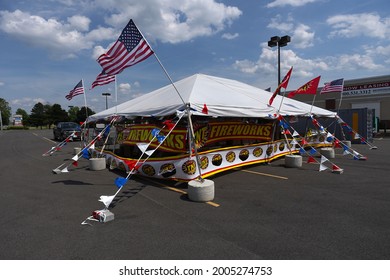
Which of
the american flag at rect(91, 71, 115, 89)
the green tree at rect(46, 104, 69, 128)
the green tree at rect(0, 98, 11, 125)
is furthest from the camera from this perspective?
the green tree at rect(0, 98, 11, 125)

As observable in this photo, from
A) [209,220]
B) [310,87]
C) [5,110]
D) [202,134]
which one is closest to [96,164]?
[202,134]

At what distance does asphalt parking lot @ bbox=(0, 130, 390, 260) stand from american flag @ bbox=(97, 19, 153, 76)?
327 cm

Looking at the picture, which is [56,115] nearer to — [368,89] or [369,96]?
[368,89]

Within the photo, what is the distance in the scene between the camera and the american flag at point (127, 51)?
5703 mm

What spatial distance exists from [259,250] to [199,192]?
2271 millimetres

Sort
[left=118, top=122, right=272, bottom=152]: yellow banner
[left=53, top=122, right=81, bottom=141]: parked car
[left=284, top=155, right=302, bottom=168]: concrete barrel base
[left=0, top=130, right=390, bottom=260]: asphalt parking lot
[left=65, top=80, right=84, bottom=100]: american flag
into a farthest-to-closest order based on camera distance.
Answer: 1. [left=53, top=122, right=81, bottom=141]: parked car
2. [left=65, top=80, right=84, bottom=100]: american flag
3. [left=284, top=155, right=302, bottom=168]: concrete barrel base
4. [left=118, top=122, right=272, bottom=152]: yellow banner
5. [left=0, top=130, right=390, bottom=260]: asphalt parking lot

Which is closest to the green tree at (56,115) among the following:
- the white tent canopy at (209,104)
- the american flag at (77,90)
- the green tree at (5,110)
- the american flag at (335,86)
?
the green tree at (5,110)

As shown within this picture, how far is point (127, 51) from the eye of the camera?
5.94 metres

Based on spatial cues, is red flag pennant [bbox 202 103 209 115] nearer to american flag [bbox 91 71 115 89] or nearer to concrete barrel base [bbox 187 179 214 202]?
concrete barrel base [bbox 187 179 214 202]

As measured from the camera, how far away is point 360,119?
706 inches

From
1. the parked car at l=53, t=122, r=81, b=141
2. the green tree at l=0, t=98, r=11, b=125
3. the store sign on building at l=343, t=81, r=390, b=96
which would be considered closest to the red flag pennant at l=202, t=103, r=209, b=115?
the parked car at l=53, t=122, r=81, b=141

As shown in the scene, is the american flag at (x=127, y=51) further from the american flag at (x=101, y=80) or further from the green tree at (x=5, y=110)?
the green tree at (x=5, y=110)

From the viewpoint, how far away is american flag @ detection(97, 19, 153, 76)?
5703mm
